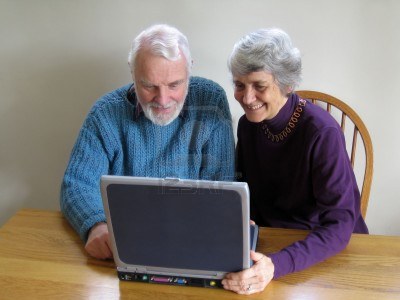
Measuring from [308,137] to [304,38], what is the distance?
20.8 inches

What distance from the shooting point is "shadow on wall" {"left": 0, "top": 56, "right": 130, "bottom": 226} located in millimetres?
1691

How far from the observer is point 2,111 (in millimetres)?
1830

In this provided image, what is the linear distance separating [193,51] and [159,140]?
0.47 m

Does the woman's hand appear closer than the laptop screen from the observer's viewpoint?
No

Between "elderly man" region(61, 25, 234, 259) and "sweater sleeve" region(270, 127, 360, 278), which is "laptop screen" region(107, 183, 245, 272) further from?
"elderly man" region(61, 25, 234, 259)

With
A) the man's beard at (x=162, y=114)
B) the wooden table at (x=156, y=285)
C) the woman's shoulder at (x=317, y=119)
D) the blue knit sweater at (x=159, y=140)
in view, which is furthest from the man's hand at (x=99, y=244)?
the woman's shoulder at (x=317, y=119)

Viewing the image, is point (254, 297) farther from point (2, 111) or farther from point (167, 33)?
point (2, 111)

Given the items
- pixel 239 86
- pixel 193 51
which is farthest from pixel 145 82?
pixel 193 51

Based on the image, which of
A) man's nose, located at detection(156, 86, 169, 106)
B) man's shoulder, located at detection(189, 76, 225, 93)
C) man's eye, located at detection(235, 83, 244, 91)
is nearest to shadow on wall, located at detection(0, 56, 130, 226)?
man's shoulder, located at detection(189, 76, 225, 93)

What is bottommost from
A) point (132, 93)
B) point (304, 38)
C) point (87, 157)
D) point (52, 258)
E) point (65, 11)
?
point (52, 258)

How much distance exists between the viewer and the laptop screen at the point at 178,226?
729 mm

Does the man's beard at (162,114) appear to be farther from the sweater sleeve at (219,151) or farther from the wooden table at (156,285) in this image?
the wooden table at (156,285)

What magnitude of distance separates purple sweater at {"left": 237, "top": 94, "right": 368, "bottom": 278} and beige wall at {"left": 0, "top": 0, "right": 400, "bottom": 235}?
1.30 feet

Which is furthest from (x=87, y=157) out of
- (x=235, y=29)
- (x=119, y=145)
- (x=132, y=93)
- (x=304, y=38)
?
(x=304, y=38)
